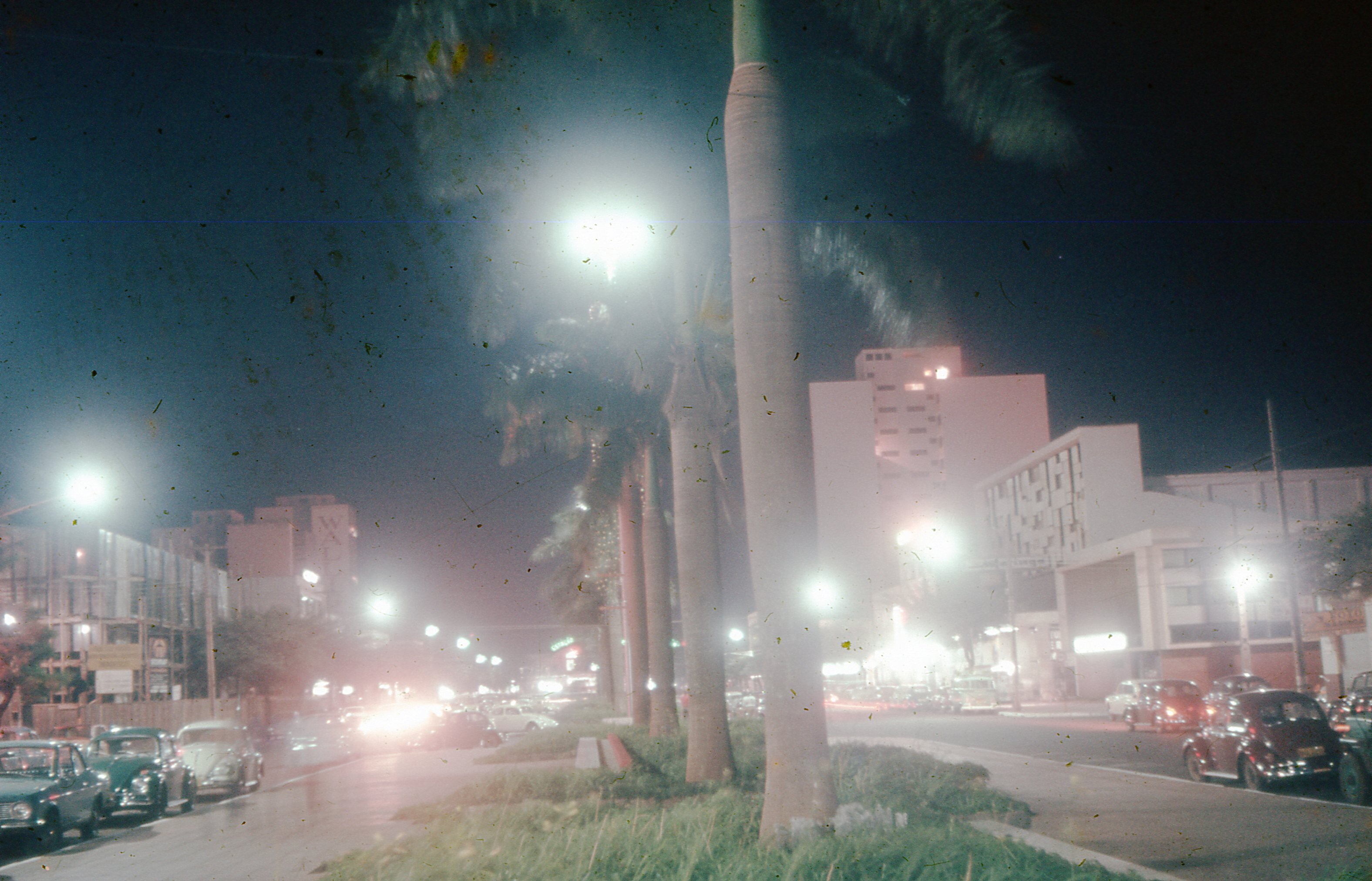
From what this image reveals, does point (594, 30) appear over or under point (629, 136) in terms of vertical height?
over

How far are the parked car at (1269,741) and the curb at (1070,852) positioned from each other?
8.44m

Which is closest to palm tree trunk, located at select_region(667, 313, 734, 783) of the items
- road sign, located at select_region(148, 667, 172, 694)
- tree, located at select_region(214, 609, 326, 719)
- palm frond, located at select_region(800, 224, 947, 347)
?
palm frond, located at select_region(800, 224, 947, 347)

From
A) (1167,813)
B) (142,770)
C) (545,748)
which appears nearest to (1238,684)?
(545,748)

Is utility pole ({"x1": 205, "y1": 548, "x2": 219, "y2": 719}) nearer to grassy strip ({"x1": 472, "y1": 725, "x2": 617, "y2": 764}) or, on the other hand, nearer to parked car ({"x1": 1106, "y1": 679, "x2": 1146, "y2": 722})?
grassy strip ({"x1": 472, "y1": 725, "x2": 617, "y2": 764})

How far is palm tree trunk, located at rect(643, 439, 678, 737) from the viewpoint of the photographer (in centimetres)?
2570

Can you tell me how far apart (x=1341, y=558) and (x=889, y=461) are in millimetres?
101023

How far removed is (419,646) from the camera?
107250mm

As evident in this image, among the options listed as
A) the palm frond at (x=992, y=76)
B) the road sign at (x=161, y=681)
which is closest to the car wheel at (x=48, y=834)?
the palm frond at (x=992, y=76)

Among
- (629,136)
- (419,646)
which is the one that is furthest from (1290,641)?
(419,646)

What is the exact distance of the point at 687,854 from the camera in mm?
8203

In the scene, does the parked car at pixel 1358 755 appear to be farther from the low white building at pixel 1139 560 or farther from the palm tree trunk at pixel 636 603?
the low white building at pixel 1139 560

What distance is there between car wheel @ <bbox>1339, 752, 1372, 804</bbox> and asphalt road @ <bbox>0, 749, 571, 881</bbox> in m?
12.7

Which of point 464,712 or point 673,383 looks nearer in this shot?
point 673,383

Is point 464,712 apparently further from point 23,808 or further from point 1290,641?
point 1290,641
